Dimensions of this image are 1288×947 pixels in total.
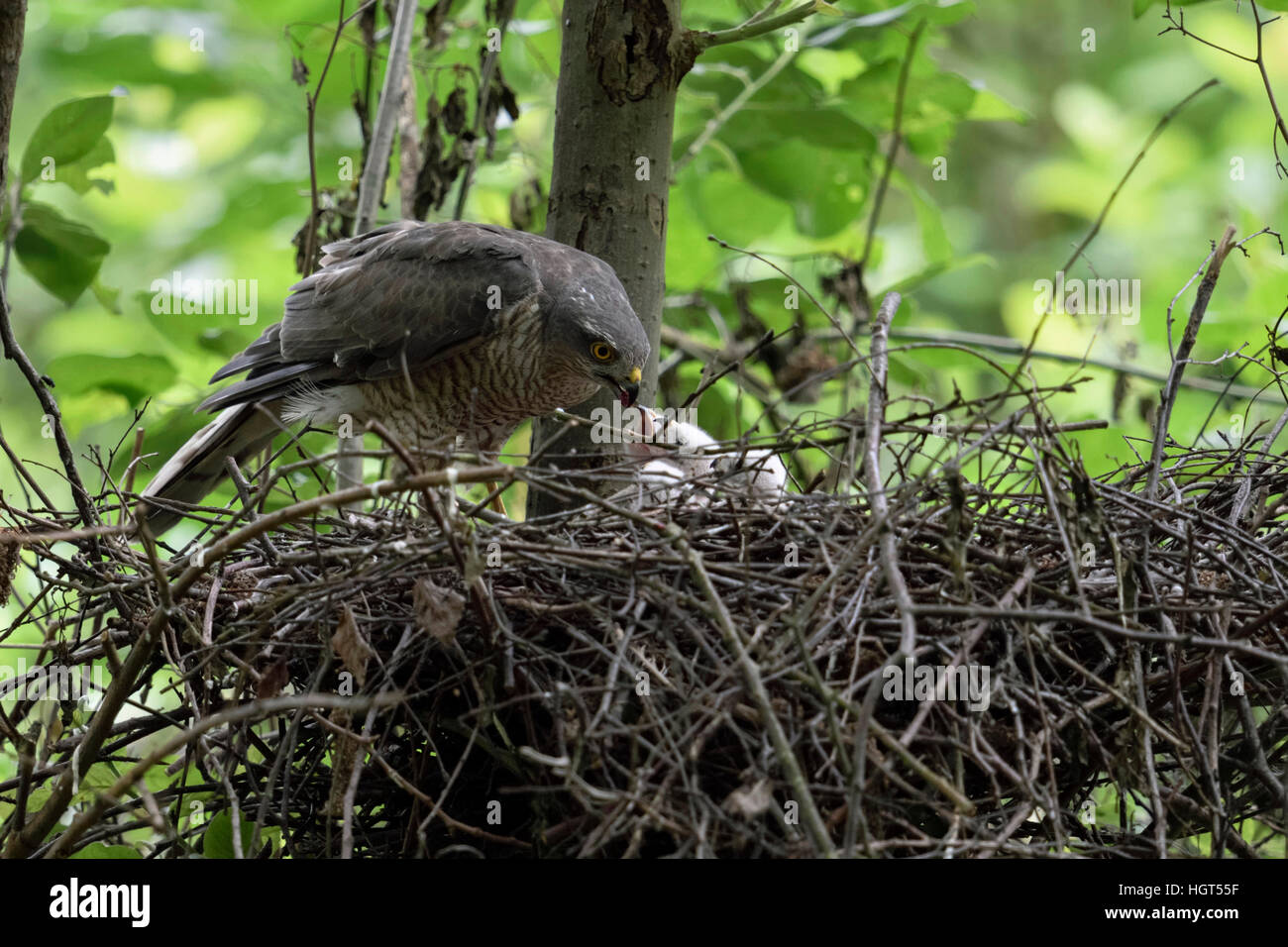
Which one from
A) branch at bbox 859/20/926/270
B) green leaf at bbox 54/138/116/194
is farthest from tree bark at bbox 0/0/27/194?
branch at bbox 859/20/926/270

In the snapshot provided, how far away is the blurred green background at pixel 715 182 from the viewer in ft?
13.1

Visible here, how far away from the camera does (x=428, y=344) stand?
3479 mm

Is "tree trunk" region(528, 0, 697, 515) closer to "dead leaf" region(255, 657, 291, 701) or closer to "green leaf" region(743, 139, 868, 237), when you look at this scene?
"dead leaf" region(255, 657, 291, 701)

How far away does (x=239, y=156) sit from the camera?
6371mm

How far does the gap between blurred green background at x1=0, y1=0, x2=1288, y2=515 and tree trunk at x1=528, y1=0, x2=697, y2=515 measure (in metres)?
0.70

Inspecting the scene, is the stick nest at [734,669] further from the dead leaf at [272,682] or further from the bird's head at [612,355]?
the bird's head at [612,355]

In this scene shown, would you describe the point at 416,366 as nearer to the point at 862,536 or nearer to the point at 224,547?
the point at 224,547

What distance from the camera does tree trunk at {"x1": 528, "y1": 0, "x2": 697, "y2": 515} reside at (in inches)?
123

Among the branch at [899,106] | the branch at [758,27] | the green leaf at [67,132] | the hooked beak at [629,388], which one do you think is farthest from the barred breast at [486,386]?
the branch at [899,106]

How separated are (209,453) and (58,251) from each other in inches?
29.5

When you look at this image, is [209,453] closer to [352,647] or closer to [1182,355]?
[352,647]

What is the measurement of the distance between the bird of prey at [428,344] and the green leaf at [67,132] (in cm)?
78

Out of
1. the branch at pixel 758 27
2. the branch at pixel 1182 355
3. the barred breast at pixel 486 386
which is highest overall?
the branch at pixel 758 27

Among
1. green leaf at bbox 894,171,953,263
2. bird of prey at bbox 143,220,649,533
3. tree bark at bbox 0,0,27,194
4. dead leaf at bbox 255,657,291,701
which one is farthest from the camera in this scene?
green leaf at bbox 894,171,953,263
